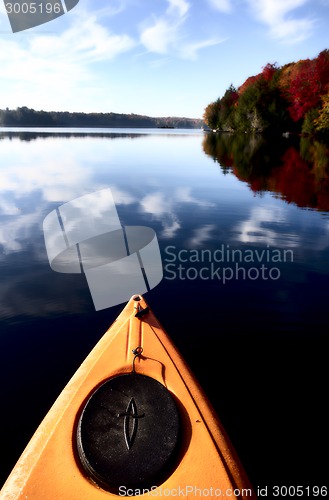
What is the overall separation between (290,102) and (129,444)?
69560 millimetres

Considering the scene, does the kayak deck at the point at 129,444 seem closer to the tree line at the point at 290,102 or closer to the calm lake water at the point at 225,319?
the calm lake water at the point at 225,319

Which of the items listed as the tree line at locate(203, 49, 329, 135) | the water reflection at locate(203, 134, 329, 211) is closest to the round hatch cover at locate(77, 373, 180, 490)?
the water reflection at locate(203, 134, 329, 211)

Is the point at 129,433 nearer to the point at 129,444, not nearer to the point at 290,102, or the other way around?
the point at 129,444

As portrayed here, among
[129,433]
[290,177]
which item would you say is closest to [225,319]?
[129,433]

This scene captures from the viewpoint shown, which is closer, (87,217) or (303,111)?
(87,217)

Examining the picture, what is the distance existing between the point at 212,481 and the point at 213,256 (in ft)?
21.0

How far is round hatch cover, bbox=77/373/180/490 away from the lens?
2.34m

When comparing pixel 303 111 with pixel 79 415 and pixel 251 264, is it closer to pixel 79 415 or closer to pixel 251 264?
pixel 251 264

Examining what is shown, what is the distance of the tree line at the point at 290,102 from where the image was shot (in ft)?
176

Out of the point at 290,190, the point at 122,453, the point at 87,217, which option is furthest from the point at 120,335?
the point at 290,190

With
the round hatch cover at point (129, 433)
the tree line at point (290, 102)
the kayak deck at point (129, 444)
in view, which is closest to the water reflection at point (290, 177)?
the kayak deck at point (129, 444)

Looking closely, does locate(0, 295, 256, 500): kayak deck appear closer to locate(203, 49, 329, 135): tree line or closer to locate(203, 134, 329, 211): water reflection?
locate(203, 134, 329, 211): water reflection

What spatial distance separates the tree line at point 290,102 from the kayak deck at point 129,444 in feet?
173

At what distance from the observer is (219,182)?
59.4ft
